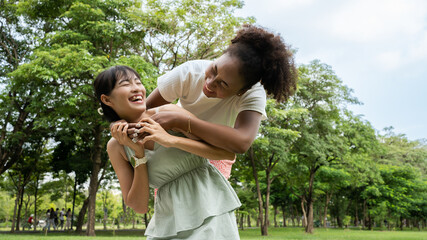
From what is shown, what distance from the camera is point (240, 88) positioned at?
2.01m

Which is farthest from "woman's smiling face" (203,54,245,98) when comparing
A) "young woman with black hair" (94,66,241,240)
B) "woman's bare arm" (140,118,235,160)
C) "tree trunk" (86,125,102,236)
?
"tree trunk" (86,125,102,236)

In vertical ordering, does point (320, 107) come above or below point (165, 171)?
above

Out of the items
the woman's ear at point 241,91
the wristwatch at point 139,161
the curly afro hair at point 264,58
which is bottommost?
the wristwatch at point 139,161

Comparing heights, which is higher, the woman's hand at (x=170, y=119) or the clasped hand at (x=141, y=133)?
the woman's hand at (x=170, y=119)

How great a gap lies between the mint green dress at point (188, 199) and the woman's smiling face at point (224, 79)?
0.39 m

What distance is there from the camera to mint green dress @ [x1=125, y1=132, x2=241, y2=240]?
71.7 inches

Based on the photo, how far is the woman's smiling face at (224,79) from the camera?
1931mm

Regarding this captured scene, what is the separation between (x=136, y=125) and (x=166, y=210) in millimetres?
499

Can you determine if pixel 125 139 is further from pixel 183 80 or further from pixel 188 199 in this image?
pixel 183 80

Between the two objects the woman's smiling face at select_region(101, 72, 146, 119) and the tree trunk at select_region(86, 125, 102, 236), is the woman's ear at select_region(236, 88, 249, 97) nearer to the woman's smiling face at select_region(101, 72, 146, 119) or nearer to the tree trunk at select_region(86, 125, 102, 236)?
the woman's smiling face at select_region(101, 72, 146, 119)

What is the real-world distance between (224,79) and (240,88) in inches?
4.4

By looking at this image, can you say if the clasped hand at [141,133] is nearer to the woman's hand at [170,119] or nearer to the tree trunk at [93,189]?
the woman's hand at [170,119]

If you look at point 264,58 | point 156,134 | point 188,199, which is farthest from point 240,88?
point 188,199

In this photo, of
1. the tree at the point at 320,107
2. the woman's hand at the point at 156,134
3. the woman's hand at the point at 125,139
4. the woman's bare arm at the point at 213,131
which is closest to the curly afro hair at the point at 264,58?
the woman's bare arm at the point at 213,131
